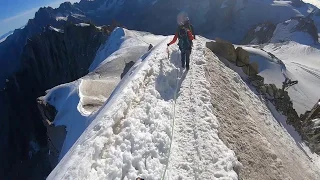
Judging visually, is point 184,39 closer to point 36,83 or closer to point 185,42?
point 185,42

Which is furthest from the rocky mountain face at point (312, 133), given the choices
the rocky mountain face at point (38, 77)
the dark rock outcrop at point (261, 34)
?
the dark rock outcrop at point (261, 34)

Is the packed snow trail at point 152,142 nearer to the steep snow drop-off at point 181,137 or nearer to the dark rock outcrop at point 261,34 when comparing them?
the steep snow drop-off at point 181,137

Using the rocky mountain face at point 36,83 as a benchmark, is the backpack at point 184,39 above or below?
above

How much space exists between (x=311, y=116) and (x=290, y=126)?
633cm

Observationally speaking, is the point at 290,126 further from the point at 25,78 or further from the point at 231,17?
the point at 231,17

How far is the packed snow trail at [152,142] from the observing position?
9.45 m

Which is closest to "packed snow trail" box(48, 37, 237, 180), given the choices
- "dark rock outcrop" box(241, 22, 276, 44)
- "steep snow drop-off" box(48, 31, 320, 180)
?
"steep snow drop-off" box(48, 31, 320, 180)

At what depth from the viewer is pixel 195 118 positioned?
1243 cm

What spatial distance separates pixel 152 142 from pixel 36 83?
8809cm

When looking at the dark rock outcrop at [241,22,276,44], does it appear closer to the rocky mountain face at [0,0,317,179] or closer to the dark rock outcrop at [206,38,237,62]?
the rocky mountain face at [0,0,317,179]

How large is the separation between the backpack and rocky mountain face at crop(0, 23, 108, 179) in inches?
1569

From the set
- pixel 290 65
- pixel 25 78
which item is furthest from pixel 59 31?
pixel 290 65

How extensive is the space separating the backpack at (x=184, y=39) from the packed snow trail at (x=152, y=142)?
3.42 metres

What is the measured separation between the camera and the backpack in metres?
17.7
